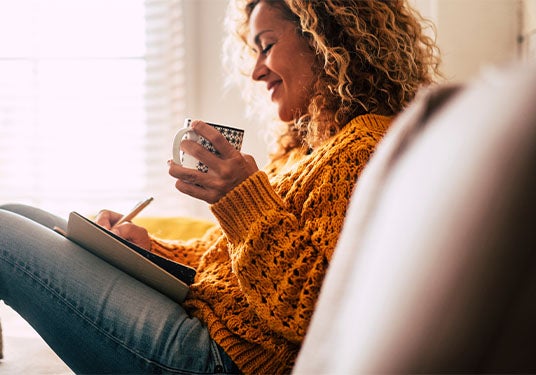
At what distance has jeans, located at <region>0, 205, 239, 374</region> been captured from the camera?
923 millimetres

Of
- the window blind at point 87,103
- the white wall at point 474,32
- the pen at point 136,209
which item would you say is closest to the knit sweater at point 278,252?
the pen at point 136,209

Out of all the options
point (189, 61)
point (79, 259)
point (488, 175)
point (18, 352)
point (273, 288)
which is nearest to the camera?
point (488, 175)

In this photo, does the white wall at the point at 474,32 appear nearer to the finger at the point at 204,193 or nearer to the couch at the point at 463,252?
the finger at the point at 204,193

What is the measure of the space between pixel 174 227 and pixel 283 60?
78 cm

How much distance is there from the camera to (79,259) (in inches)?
39.0

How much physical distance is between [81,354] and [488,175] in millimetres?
812

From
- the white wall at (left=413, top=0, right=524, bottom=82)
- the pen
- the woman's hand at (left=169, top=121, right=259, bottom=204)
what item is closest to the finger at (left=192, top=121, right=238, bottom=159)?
the woman's hand at (left=169, top=121, right=259, bottom=204)

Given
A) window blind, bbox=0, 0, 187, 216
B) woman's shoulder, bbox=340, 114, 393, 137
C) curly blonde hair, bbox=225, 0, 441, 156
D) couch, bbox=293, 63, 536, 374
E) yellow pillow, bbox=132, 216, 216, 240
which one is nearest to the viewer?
couch, bbox=293, 63, 536, 374

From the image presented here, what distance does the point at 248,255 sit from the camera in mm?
888

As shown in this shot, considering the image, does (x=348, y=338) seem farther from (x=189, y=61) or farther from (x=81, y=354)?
(x=189, y=61)

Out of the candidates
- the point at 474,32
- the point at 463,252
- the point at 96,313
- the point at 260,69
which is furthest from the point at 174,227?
the point at 463,252

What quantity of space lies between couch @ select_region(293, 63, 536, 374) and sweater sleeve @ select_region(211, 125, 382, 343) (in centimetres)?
50

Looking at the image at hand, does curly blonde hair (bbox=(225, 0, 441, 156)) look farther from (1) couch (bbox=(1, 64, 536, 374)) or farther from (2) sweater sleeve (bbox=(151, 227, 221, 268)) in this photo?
(1) couch (bbox=(1, 64, 536, 374))

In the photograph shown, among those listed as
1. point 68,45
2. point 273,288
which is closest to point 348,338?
point 273,288
